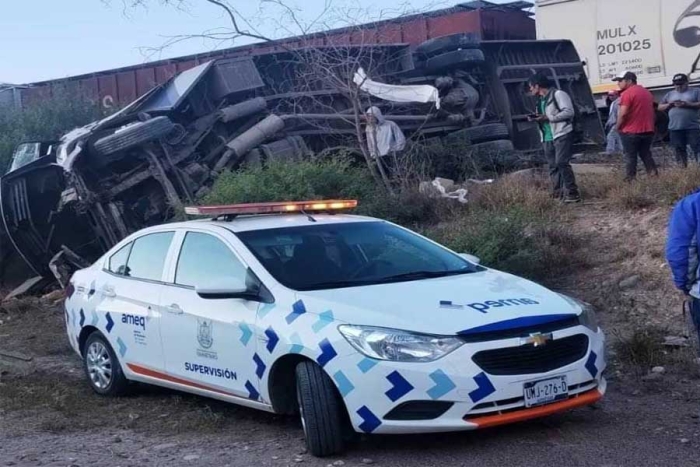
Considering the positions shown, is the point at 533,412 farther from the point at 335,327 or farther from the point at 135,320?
the point at 135,320

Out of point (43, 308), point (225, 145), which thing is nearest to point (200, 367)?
point (43, 308)

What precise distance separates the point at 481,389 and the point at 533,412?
14.7 inches

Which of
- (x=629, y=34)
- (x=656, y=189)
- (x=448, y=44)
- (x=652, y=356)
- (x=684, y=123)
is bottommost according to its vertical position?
(x=652, y=356)

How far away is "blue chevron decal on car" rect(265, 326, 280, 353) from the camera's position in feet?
20.1

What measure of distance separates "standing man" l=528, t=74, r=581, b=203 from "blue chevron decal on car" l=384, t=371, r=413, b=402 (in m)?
7.08

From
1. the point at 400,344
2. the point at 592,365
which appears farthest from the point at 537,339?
the point at 400,344

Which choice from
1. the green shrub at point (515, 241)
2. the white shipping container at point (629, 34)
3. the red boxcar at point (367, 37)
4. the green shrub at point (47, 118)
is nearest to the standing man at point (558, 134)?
the green shrub at point (515, 241)

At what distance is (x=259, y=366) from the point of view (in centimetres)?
627

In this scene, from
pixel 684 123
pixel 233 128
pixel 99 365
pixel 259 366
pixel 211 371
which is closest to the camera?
pixel 259 366

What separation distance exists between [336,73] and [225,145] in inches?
71.6

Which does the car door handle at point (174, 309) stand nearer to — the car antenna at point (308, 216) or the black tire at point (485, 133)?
the car antenna at point (308, 216)

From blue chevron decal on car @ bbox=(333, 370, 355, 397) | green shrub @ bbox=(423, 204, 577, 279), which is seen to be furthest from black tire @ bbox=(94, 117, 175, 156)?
blue chevron decal on car @ bbox=(333, 370, 355, 397)

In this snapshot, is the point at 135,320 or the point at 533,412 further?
the point at 135,320

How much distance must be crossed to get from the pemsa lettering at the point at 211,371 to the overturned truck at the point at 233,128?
572cm
